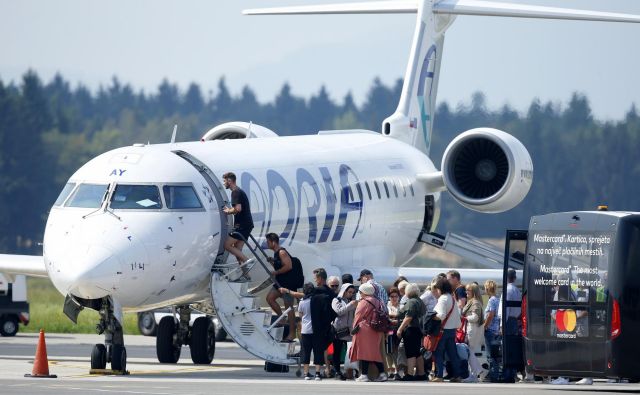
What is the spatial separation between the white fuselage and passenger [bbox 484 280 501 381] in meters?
4.08

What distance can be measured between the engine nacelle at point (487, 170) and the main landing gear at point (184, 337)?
8.03m

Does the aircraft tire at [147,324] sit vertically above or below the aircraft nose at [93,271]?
below

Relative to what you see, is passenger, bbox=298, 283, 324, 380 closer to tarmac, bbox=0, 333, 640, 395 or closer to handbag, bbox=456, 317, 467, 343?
tarmac, bbox=0, 333, 640, 395

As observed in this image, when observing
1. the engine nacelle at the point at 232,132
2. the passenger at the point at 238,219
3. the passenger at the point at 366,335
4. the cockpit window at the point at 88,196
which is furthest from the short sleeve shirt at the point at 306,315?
the engine nacelle at the point at 232,132

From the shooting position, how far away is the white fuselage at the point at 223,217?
22.9 m

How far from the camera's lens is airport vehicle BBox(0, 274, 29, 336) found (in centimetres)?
3809

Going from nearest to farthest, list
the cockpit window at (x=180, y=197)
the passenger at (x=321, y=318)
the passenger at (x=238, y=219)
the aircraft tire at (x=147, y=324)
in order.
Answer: the passenger at (x=321, y=318)
the cockpit window at (x=180, y=197)
the passenger at (x=238, y=219)
the aircraft tire at (x=147, y=324)

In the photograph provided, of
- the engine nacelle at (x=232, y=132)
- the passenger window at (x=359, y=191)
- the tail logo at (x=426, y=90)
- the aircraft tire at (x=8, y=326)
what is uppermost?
the tail logo at (x=426, y=90)

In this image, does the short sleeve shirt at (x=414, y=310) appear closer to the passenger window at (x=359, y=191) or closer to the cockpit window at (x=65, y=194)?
the cockpit window at (x=65, y=194)

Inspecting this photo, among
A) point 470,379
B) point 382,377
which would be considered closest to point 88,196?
point 382,377

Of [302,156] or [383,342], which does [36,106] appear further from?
[383,342]

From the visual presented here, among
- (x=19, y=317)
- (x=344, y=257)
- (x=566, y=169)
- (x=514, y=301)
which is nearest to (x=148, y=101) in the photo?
(x=566, y=169)

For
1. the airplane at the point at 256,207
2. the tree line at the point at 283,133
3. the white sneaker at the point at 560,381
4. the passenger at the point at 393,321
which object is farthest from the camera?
the tree line at the point at 283,133

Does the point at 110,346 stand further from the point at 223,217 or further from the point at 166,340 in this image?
the point at 166,340
